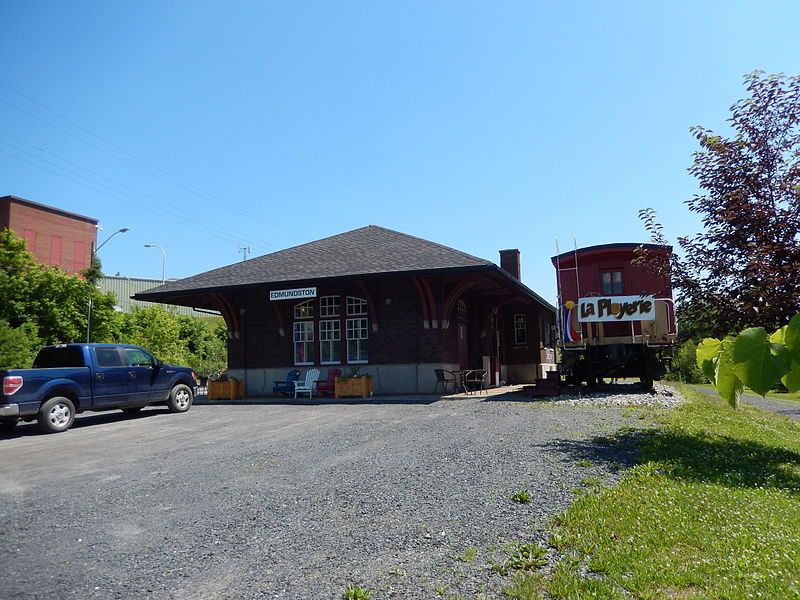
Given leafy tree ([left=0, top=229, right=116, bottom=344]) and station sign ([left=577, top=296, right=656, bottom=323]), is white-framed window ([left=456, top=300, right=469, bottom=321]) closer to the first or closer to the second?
station sign ([left=577, top=296, right=656, bottom=323])

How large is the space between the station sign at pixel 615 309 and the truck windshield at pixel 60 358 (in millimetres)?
12023

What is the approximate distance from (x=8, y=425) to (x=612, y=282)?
47.4 ft

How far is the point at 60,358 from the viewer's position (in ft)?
44.5

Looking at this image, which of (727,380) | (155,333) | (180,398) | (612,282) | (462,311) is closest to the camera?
(727,380)

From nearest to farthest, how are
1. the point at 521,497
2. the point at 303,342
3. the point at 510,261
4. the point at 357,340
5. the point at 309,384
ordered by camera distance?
1. the point at 521,497
2. the point at 309,384
3. the point at 357,340
4. the point at 303,342
5. the point at 510,261

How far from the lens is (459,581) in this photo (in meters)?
3.93

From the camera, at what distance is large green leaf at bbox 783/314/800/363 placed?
1.80 metres

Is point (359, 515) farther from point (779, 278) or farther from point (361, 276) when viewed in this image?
point (361, 276)

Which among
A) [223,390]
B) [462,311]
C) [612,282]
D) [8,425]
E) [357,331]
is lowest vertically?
[8,425]

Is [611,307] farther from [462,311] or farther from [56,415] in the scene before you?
[56,415]

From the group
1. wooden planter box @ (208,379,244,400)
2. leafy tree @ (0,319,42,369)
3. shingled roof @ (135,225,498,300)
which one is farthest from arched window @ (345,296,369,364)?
A: leafy tree @ (0,319,42,369)

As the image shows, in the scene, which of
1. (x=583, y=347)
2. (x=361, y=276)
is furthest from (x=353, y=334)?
(x=583, y=347)

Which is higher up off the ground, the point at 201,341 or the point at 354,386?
the point at 201,341

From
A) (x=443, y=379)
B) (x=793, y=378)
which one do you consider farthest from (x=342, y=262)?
(x=793, y=378)
